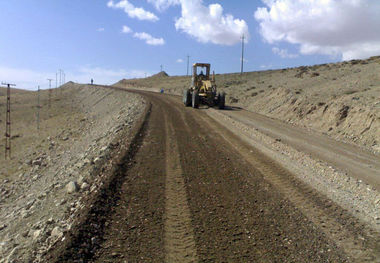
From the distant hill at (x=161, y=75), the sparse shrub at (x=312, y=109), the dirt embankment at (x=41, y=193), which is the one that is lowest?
the dirt embankment at (x=41, y=193)

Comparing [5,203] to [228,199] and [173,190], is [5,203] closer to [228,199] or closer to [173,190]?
[173,190]

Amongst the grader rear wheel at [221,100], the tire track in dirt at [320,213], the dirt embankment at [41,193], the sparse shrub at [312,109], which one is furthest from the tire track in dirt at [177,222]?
the grader rear wheel at [221,100]

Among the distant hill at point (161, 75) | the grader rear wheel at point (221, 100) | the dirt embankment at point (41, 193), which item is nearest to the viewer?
the dirt embankment at point (41, 193)

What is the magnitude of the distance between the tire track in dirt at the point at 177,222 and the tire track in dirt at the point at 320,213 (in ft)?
7.61

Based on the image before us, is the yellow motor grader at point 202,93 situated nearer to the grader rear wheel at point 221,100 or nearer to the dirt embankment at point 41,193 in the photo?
the grader rear wheel at point 221,100

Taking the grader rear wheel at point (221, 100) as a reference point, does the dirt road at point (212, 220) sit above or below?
below

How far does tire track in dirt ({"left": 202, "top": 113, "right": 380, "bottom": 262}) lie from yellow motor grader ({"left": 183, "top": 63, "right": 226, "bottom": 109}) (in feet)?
46.2

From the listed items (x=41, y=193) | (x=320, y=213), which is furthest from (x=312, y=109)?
(x=41, y=193)

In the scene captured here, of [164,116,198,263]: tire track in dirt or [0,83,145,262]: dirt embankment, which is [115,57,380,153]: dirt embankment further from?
[0,83,145,262]: dirt embankment

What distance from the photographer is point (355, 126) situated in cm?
1546

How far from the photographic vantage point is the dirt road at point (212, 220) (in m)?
4.57

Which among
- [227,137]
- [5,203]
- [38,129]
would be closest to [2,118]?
[38,129]

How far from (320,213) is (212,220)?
A: 2.23 metres

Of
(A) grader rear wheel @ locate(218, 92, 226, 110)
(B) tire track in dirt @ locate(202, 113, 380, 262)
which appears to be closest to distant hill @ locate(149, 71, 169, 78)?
(A) grader rear wheel @ locate(218, 92, 226, 110)
